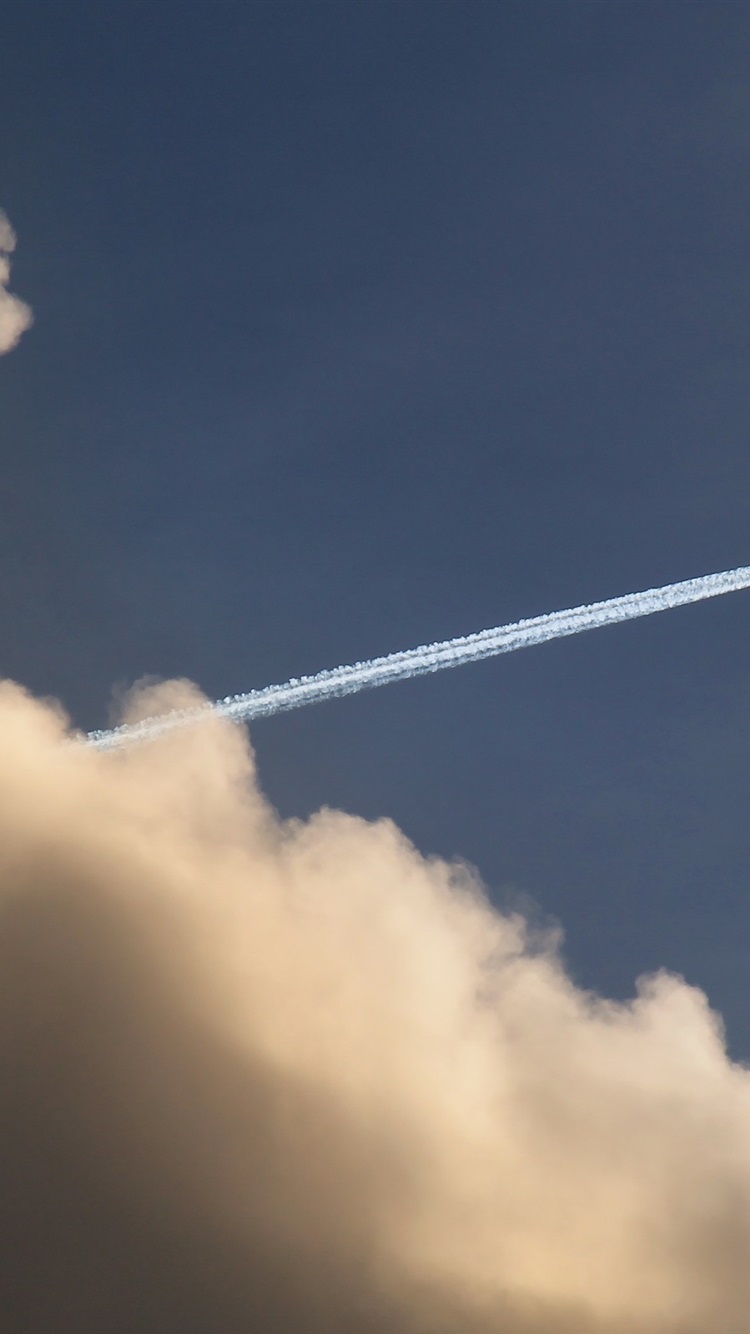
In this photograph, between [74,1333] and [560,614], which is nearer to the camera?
[560,614]

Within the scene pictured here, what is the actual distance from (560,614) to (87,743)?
2661 cm

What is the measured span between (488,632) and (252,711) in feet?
39.1

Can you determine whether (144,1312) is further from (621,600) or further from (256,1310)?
(621,600)

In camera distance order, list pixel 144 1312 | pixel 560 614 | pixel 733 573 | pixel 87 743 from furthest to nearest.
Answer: pixel 144 1312
pixel 87 743
pixel 560 614
pixel 733 573

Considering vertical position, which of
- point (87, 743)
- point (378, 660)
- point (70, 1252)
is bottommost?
point (70, 1252)

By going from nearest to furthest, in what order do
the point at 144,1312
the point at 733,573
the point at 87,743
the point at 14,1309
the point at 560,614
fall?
the point at 733,573, the point at 560,614, the point at 87,743, the point at 14,1309, the point at 144,1312

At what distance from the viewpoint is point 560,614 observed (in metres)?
43.6

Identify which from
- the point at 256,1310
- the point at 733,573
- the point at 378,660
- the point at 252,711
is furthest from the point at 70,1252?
the point at 733,573

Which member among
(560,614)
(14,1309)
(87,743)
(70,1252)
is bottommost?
(14,1309)

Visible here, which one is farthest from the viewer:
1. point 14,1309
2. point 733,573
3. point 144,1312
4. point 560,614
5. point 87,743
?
point 144,1312

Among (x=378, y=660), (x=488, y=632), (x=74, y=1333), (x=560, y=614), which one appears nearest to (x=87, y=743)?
(x=378, y=660)

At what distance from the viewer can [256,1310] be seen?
224ft

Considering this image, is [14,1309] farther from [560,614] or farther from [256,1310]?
[560,614]

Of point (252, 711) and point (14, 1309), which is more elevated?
point (252, 711)
